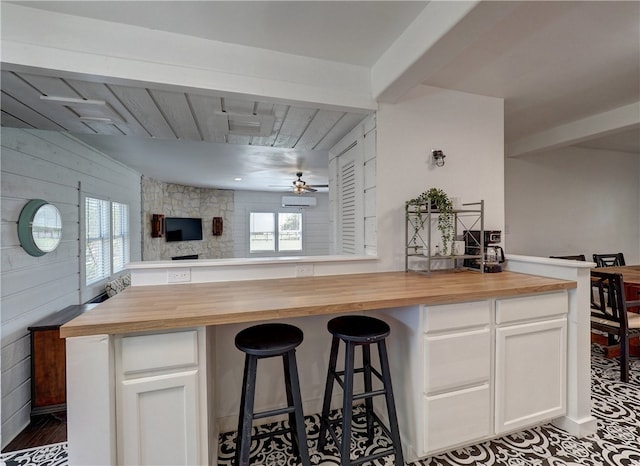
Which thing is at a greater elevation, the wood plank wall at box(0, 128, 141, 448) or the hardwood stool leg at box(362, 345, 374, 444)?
the wood plank wall at box(0, 128, 141, 448)

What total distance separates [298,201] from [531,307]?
21.2 ft

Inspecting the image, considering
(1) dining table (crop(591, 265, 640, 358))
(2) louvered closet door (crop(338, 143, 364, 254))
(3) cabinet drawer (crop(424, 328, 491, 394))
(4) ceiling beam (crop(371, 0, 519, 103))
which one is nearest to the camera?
(4) ceiling beam (crop(371, 0, 519, 103))

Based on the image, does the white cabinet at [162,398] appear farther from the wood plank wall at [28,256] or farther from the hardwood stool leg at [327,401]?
the wood plank wall at [28,256]

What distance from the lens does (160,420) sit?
4.07 feet

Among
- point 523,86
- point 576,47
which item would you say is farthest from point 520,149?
point 576,47

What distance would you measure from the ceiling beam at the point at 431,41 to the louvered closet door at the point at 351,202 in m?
0.61

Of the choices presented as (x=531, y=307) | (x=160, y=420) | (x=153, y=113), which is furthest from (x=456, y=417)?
(x=153, y=113)

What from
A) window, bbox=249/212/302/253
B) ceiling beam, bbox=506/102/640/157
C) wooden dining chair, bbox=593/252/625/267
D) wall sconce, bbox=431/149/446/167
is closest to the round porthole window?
wall sconce, bbox=431/149/446/167

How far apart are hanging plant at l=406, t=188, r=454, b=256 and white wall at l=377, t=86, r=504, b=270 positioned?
117 millimetres

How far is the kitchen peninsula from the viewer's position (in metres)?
1.17

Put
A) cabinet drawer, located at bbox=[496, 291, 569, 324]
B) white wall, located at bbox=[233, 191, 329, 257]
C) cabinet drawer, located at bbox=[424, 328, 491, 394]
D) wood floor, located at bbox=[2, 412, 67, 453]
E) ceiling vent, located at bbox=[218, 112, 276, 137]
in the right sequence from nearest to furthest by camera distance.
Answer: cabinet drawer, located at bbox=[424, 328, 491, 394], cabinet drawer, located at bbox=[496, 291, 569, 324], wood floor, located at bbox=[2, 412, 67, 453], ceiling vent, located at bbox=[218, 112, 276, 137], white wall, located at bbox=[233, 191, 329, 257]

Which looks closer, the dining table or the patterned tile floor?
the patterned tile floor

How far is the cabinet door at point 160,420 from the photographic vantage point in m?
1.20

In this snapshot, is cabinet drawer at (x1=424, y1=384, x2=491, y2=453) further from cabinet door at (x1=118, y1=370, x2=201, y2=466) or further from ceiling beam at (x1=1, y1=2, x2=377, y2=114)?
ceiling beam at (x1=1, y1=2, x2=377, y2=114)
